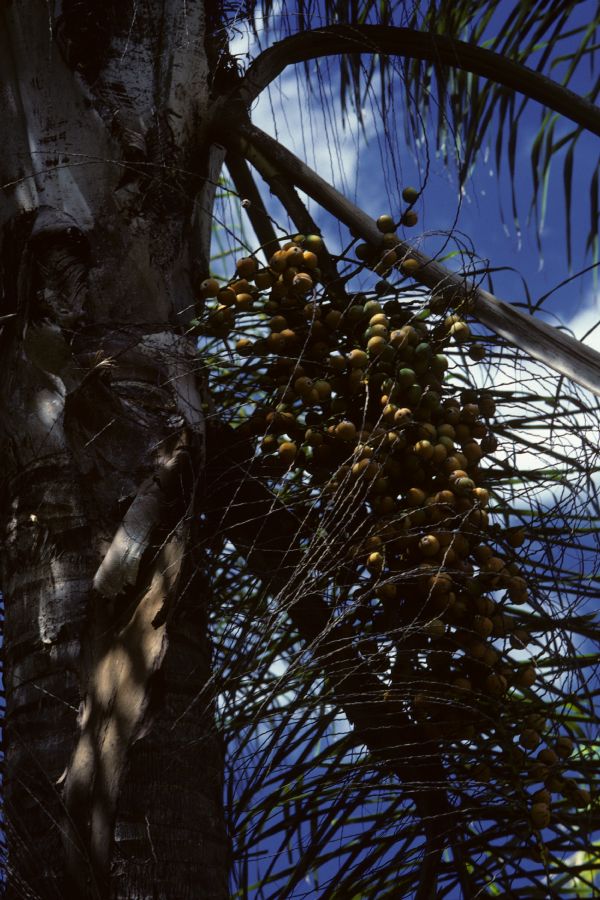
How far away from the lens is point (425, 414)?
1.38 meters

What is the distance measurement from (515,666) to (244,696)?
1.30 feet

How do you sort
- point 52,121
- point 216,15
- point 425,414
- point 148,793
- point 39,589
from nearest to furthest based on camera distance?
point 148,793
point 39,589
point 425,414
point 52,121
point 216,15

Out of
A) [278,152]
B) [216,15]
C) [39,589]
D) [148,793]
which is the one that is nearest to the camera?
[148,793]

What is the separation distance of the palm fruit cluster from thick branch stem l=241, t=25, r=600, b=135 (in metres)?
0.50

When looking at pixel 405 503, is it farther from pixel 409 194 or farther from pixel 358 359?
pixel 409 194

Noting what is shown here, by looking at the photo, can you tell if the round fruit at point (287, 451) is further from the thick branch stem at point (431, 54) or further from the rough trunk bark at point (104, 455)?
the thick branch stem at point (431, 54)

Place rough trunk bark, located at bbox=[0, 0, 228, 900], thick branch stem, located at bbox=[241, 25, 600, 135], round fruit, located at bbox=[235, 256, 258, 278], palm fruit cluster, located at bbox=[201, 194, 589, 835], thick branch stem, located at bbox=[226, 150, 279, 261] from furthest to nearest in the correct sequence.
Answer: thick branch stem, located at bbox=[226, 150, 279, 261]
thick branch stem, located at bbox=[241, 25, 600, 135]
round fruit, located at bbox=[235, 256, 258, 278]
palm fruit cluster, located at bbox=[201, 194, 589, 835]
rough trunk bark, located at bbox=[0, 0, 228, 900]

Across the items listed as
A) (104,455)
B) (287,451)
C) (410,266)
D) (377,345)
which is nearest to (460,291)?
(410,266)

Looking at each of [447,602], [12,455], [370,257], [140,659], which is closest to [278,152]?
[370,257]

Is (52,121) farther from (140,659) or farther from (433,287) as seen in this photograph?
(140,659)

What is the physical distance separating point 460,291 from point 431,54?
0.58m

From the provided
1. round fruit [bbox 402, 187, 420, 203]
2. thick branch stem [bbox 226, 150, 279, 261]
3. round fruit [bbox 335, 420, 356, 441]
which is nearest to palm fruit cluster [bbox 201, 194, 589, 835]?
round fruit [bbox 335, 420, 356, 441]

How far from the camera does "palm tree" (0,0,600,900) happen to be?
45.7 inches

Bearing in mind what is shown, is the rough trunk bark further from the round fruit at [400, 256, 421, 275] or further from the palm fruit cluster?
the round fruit at [400, 256, 421, 275]
